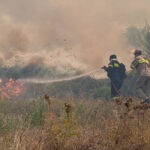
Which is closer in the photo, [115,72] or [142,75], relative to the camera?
[142,75]

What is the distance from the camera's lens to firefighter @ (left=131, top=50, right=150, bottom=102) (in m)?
14.9

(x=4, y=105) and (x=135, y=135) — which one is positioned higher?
(x=4, y=105)

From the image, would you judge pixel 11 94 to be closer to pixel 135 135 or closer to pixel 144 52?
pixel 144 52

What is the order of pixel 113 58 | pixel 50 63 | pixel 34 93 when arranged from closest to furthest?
pixel 113 58
pixel 34 93
pixel 50 63

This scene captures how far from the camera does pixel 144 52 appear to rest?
2105 cm

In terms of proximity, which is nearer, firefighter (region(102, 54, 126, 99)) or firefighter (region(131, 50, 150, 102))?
firefighter (region(131, 50, 150, 102))

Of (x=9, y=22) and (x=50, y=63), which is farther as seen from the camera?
(x=9, y=22)

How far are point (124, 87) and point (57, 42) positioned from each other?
862cm

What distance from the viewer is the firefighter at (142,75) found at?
14.9 metres

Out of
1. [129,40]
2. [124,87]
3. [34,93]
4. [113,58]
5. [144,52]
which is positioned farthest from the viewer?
[129,40]

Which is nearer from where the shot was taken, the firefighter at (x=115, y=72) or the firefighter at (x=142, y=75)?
the firefighter at (x=142, y=75)

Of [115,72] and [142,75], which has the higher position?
[115,72]

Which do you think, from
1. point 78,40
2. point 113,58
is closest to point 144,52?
point 113,58

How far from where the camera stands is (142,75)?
14.9m
